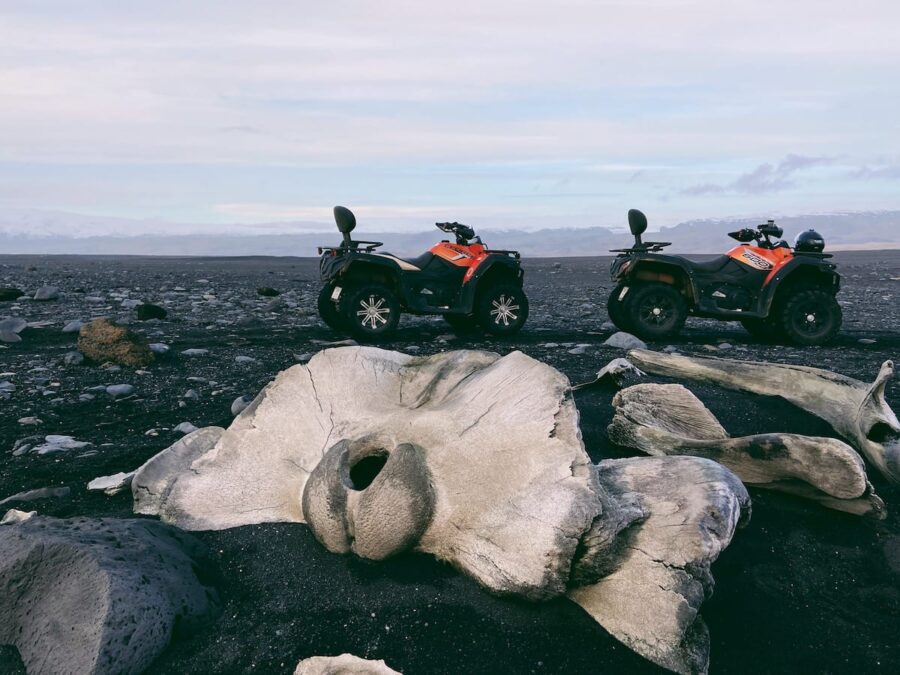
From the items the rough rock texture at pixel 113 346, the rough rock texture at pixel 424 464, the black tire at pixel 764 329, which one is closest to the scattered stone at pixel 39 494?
the rough rock texture at pixel 424 464

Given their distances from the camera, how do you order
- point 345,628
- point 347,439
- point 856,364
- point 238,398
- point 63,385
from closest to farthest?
1. point 345,628
2. point 347,439
3. point 238,398
4. point 63,385
5. point 856,364

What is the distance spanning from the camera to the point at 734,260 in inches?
340

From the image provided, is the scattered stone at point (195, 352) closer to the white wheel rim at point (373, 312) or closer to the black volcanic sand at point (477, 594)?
the white wheel rim at point (373, 312)

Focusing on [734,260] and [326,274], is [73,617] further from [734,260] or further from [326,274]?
[734,260]

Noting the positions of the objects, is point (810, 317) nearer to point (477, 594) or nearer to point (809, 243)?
point (809, 243)

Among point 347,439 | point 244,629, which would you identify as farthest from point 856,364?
point 244,629

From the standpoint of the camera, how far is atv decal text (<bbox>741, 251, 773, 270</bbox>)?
857cm

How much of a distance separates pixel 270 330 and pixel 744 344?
5.73 meters

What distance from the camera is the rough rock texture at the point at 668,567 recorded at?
2.23 m

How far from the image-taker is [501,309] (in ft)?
28.6

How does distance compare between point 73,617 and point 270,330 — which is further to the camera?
point 270,330

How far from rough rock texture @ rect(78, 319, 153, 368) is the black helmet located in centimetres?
738

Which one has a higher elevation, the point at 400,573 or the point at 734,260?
the point at 734,260

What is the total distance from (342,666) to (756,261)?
25.6 ft
